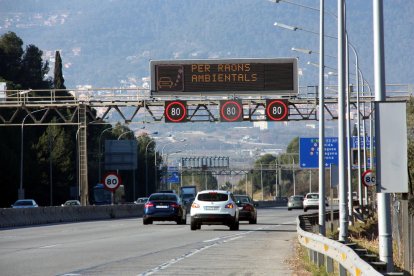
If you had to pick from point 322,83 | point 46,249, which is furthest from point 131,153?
point 46,249

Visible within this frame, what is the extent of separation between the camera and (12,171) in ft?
342

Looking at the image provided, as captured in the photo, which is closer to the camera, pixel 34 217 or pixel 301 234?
pixel 301 234

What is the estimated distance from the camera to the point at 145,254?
28.4 metres

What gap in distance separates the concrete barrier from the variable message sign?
7.80 m

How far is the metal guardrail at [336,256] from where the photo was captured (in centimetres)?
1449

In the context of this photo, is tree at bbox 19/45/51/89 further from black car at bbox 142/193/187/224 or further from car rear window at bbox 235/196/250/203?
black car at bbox 142/193/187/224

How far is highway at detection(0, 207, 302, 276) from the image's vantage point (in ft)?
75.6

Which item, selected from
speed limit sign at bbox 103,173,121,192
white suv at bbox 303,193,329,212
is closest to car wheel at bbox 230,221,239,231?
speed limit sign at bbox 103,173,121,192

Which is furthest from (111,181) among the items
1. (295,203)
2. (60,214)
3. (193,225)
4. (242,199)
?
(295,203)

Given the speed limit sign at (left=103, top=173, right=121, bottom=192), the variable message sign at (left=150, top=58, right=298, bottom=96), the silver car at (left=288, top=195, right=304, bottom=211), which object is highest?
the variable message sign at (left=150, top=58, right=298, bottom=96)

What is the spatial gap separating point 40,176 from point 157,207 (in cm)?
6342

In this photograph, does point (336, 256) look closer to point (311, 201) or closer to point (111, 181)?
point (111, 181)

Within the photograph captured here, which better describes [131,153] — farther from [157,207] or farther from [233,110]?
[157,207]

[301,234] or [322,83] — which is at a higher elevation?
[322,83]
